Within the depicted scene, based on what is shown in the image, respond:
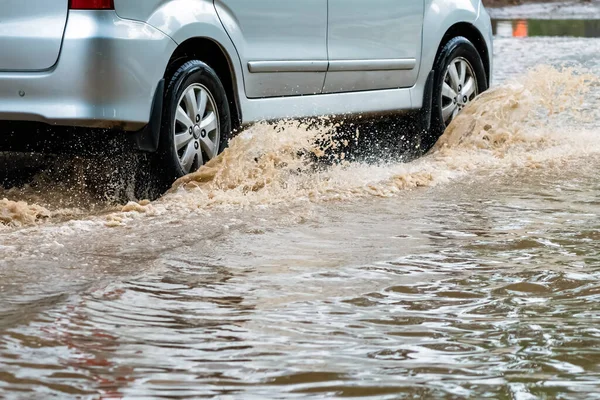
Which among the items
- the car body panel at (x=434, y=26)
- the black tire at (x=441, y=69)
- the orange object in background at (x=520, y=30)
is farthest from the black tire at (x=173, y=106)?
the orange object in background at (x=520, y=30)

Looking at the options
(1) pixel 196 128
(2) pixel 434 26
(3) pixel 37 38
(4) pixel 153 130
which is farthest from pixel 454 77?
(3) pixel 37 38

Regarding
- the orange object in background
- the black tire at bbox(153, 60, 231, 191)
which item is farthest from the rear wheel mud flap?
the orange object in background

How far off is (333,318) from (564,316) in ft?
2.24

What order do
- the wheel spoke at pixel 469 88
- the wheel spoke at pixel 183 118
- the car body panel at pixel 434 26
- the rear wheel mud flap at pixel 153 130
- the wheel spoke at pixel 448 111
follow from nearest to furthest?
1. the rear wheel mud flap at pixel 153 130
2. the wheel spoke at pixel 183 118
3. the car body panel at pixel 434 26
4. the wheel spoke at pixel 448 111
5. the wheel spoke at pixel 469 88

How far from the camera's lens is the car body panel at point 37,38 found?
5.44 meters

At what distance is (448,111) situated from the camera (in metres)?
8.20

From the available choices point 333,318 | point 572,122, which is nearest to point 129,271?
point 333,318

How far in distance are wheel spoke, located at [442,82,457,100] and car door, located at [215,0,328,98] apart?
4.67 ft

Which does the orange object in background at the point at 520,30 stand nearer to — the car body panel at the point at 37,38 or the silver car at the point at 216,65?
the silver car at the point at 216,65

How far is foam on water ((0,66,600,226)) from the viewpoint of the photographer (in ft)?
19.4

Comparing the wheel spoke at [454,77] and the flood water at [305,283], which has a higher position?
the wheel spoke at [454,77]

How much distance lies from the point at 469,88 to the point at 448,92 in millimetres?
299

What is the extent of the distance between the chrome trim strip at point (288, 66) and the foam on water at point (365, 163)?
0.94ft

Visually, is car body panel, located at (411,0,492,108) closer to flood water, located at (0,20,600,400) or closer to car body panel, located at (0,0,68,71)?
flood water, located at (0,20,600,400)
